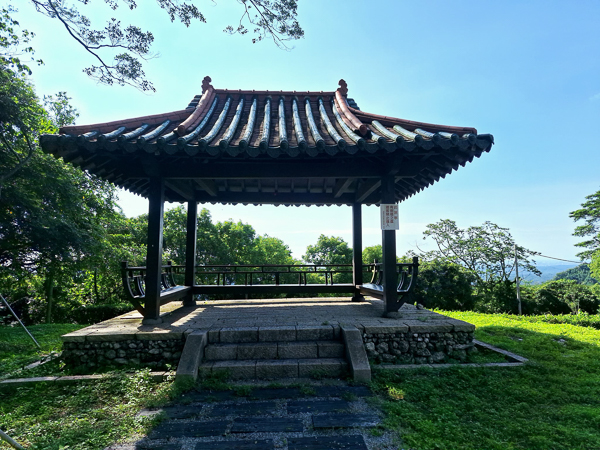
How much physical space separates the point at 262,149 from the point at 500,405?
14.6ft

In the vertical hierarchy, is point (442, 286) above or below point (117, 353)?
above

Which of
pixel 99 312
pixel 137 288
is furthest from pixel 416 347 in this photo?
pixel 99 312

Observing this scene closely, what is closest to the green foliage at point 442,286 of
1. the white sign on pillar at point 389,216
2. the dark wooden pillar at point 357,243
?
the dark wooden pillar at point 357,243

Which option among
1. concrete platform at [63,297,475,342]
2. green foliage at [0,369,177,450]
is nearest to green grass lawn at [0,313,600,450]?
green foliage at [0,369,177,450]

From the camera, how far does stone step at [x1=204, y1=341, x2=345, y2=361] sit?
4.64 m

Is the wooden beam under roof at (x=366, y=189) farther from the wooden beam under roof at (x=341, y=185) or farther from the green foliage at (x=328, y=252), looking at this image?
the green foliage at (x=328, y=252)

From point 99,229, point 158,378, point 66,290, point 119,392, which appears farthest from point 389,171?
point 66,290

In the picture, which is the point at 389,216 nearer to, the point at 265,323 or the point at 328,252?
the point at 265,323

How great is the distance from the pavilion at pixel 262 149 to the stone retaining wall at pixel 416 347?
856 millimetres

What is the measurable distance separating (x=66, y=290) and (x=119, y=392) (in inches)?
516

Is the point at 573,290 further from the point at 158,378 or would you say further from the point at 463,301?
the point at 158,378

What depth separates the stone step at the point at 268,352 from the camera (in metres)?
4.64

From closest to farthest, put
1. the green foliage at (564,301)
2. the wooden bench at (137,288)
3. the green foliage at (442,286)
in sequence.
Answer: the wooden bench at (137,288) → the green foliage at (442,286) → the green foliage at (564,301)

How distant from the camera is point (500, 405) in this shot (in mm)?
3584
